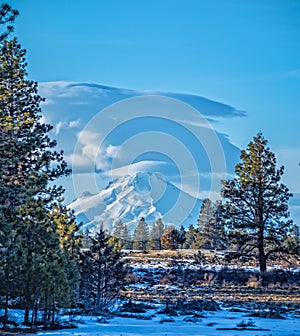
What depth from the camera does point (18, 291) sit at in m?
19.9

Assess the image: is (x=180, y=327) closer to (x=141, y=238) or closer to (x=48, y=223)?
(x=48, y=223)

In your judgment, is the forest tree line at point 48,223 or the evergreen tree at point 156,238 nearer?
the forest tree line at point 48,223

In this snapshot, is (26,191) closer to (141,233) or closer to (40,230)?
(40,230)

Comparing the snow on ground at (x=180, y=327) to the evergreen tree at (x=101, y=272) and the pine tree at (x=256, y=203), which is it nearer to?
the evergreen tree at (x=101, y=272)

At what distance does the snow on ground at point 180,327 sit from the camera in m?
17.9

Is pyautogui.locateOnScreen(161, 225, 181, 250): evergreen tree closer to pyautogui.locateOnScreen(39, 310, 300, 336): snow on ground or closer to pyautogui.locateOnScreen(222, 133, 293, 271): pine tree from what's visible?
pyautogui.locateOnScreen(222, 133, 293, 271): pine tree

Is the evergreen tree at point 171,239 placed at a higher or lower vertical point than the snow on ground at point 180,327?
higher

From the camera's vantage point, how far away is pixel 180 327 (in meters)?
20.2

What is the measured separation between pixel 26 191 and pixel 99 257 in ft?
39.3

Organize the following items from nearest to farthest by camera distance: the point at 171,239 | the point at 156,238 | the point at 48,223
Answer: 1. the point at 48,223
2. the point at 171,239
3. the point at 156,238

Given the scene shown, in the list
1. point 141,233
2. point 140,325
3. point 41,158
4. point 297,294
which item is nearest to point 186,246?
point 141,233

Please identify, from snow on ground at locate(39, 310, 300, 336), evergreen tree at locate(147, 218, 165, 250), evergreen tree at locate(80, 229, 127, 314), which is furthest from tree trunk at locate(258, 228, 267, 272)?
evergreen tree at locate(147, 218, 165, 250)

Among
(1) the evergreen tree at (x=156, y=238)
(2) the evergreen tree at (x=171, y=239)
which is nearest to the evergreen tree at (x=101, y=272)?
(2) the evergreen tree at (x=171, y=239)

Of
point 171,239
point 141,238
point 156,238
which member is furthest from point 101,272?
point 141,238
